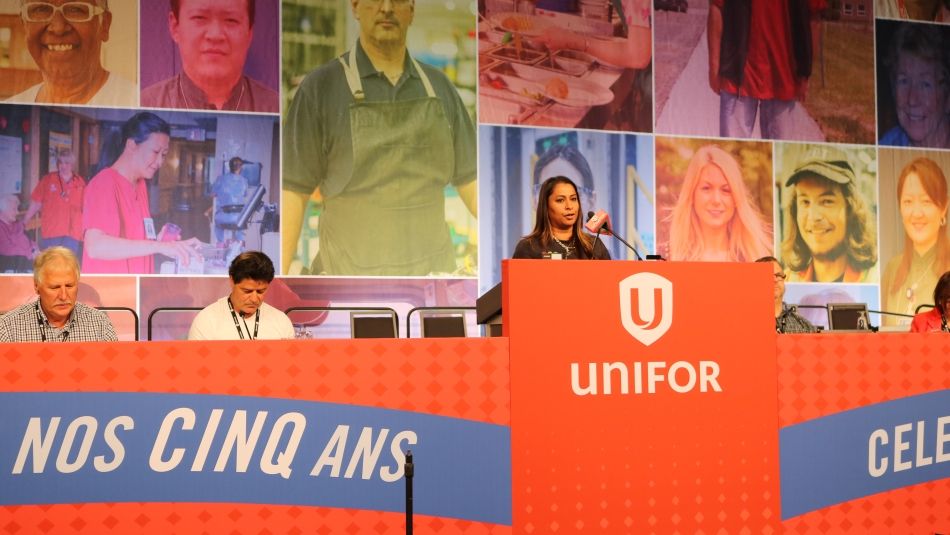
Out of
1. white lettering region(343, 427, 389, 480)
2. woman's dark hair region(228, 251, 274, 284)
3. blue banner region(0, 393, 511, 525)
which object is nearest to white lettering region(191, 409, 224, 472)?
blue banner region(0, 393, 511, 525)

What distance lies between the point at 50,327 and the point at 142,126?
355cm

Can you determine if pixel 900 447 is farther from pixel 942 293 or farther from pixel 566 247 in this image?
pixel 942 293

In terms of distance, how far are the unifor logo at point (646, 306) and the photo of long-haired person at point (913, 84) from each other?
6.25 metres

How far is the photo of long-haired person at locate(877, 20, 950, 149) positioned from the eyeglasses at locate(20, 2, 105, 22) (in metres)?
6.32

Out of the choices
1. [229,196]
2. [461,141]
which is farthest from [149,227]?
[461,141]

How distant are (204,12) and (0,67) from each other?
4.61 ft

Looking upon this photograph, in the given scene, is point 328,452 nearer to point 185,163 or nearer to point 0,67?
point 185,163

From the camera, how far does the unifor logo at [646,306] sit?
9.68ft

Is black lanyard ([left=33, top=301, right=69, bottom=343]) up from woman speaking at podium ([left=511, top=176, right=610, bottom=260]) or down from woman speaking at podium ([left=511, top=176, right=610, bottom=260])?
down

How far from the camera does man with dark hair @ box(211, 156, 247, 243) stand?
6.93 m

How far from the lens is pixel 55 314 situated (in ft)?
11.8

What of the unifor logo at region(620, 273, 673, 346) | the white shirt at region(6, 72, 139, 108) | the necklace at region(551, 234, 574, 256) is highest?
the white shirt at region(6, 72, 139, 108)

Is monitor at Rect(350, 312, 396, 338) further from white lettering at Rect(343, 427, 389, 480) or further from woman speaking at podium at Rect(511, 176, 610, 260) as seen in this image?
white lettering at Rect(343, 427, 389, 480)

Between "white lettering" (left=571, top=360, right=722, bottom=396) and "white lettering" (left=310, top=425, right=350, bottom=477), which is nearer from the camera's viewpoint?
"white lettering" (left=310, top=425, right=350, bottom=477)
